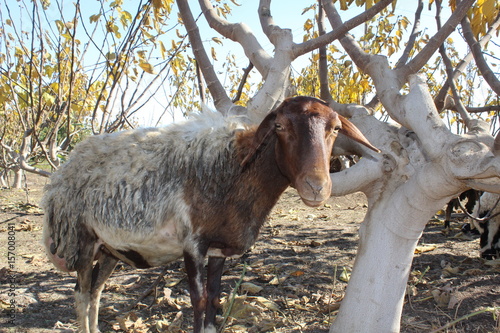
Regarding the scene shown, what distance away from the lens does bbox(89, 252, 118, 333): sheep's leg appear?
362 centimetres

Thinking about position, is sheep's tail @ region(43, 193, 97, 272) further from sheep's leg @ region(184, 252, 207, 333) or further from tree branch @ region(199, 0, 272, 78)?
tree branch @ region(199, 0, 272, 78)

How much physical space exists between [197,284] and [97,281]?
1.21m

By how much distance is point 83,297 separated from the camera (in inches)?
137

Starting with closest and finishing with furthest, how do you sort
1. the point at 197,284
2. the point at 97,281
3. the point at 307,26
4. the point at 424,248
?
1. the point at 197,284
2. the point at 97,281
3. the point at 424,248
4. the point at 307,26

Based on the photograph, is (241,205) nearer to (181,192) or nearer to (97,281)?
(181,192)

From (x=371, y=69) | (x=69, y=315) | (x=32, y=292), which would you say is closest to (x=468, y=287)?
(x=371, y=69)

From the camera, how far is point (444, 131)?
9.22 feet

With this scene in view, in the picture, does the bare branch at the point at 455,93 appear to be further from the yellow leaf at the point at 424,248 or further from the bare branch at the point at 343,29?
the yellow leaf at the point at 424,248

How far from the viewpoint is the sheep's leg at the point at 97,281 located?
11.9 feet

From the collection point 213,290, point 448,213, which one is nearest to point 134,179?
point 213,290

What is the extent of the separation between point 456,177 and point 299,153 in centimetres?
100

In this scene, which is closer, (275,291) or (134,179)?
(134,179)

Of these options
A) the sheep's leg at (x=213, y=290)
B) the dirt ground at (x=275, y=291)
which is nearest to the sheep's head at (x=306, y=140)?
the sheep's leg at (x=213, y=290)

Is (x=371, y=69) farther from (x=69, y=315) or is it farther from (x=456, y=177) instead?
(x=69, y=315)
